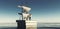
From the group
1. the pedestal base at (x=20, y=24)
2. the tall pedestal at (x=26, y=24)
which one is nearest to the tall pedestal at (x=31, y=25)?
the tall pedestal at (x=26, y=24)

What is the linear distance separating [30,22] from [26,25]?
1.92m

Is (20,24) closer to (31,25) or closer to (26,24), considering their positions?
(26,24)

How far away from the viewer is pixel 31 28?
102625 millimetres

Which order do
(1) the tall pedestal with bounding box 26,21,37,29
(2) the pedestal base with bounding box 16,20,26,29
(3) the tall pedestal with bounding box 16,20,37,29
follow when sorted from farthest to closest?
(2) the pedestal base with bounding box 16,20,26,29 → (3) the tall pedestal with bounding box 16,20,37,29 → (1) the tall pedestal with bounding box 26,21,37,29

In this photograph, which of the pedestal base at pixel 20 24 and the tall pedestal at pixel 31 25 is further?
the pedestal base at pixel 20 24

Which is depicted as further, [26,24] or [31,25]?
[26,24]

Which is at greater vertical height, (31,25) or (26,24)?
(26,24)

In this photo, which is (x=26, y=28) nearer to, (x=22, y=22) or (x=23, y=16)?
(x=22, y=22)

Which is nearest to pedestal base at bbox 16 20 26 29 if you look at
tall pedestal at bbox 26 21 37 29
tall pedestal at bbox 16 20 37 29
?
tall pedestal at bbox 16 20 37 29

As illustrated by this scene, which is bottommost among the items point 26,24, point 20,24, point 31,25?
point 31,25

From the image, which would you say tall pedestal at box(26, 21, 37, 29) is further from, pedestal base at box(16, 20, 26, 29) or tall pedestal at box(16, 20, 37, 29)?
pedestal base at box(16, 20, 26, 29)

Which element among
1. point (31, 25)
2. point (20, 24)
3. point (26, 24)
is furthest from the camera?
point (20, 24)

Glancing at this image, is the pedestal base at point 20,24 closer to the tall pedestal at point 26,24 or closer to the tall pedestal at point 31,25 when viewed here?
the tall pedestal at point 26,24

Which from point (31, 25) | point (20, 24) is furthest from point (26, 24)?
point (20, 24)
